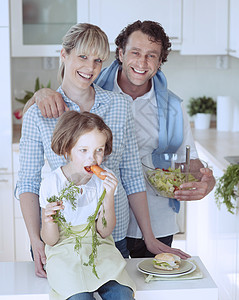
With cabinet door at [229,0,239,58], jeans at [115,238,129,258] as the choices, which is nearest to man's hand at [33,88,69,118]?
jeans at [115,238,129,258]

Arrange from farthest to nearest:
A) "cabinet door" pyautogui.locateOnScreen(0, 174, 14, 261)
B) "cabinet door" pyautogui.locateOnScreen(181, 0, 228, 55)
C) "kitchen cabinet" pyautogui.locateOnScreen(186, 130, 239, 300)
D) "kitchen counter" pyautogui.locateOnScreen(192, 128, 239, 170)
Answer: "cabinet door" pyautogui.locateOnScreen(181, 0, 228, 55) < "cabinet door" pyautogui.locateOnScreen(0, 174, 14, 261) < "kitchen counter" pyautogui.locateOnScreen(192, 128, 239, 170) < "kitchen cabinet" pyautogui.locateOnScreen(186, 130, 239, 300)

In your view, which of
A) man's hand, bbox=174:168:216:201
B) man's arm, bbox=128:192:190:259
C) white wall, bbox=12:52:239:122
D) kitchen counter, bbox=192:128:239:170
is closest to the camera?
man's arm, bbox=128:192:190:259

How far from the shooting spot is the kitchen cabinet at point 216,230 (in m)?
2.65

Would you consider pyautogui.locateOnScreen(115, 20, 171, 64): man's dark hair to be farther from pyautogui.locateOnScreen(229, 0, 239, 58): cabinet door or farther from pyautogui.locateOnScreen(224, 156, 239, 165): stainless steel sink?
pyautogui.locateOnScreen(229, 0, 239, 58): cabinet door

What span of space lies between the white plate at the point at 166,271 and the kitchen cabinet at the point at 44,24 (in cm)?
237

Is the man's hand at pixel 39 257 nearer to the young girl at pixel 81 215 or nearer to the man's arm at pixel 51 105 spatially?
the young girl at pixel 81 215

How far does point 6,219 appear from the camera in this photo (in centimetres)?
352

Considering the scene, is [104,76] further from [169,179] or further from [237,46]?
[237,46]

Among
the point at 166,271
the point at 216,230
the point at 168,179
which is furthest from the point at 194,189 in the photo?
the point at 216,230

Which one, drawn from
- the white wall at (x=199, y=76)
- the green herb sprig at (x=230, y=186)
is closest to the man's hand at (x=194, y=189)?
the green herb sprig at (x=230, y=186)

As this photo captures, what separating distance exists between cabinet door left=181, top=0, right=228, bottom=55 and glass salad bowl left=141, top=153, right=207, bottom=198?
6.27ft

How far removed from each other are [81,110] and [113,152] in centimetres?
17

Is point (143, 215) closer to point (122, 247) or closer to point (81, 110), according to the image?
point (122, 247)

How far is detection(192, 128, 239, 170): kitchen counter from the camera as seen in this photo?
3162mm
